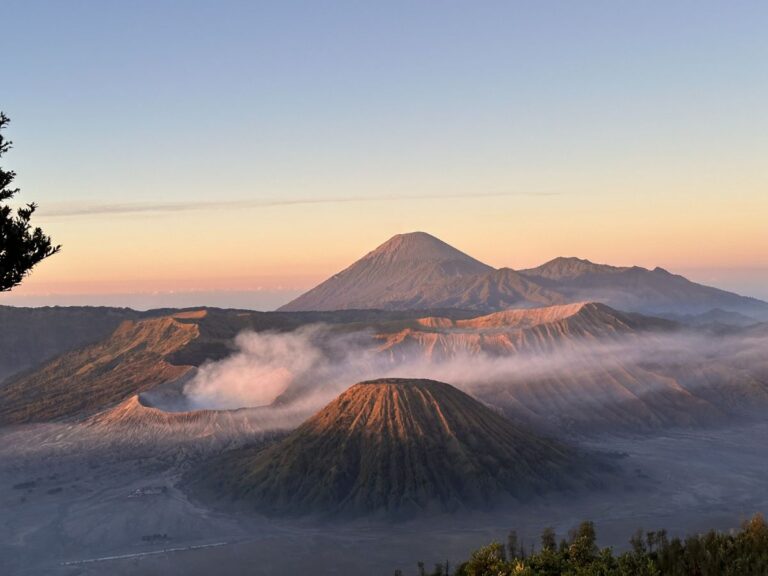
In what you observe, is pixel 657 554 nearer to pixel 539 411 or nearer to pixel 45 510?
pixel 45 510

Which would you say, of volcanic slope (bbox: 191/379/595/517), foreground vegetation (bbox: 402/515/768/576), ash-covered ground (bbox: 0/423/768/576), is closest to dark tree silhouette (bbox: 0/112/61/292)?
foreground vegetation (bbox: 402/515/768/576)

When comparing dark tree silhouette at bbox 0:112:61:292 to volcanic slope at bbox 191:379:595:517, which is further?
volcanic slope at bbox 191:379:595:517

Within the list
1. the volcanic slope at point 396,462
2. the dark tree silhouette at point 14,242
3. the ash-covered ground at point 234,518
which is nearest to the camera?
the dark tree silhouette at point 14,242

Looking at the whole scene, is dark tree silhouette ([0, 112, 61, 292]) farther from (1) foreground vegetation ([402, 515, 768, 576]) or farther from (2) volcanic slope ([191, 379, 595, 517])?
(2) volcanic slope ([191, 379, 595, 517])

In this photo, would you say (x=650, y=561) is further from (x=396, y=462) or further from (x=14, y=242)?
(x=396, y=462)

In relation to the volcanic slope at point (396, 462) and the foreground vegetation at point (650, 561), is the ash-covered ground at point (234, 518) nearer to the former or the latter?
the volcanic slope at point (396, 462)

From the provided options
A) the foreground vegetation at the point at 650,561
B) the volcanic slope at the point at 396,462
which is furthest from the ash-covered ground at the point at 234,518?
the foreground vegetation at the point at 650,561

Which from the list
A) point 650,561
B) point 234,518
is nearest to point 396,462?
point 234,518

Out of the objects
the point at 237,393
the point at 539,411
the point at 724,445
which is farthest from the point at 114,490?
the point at 724,445
